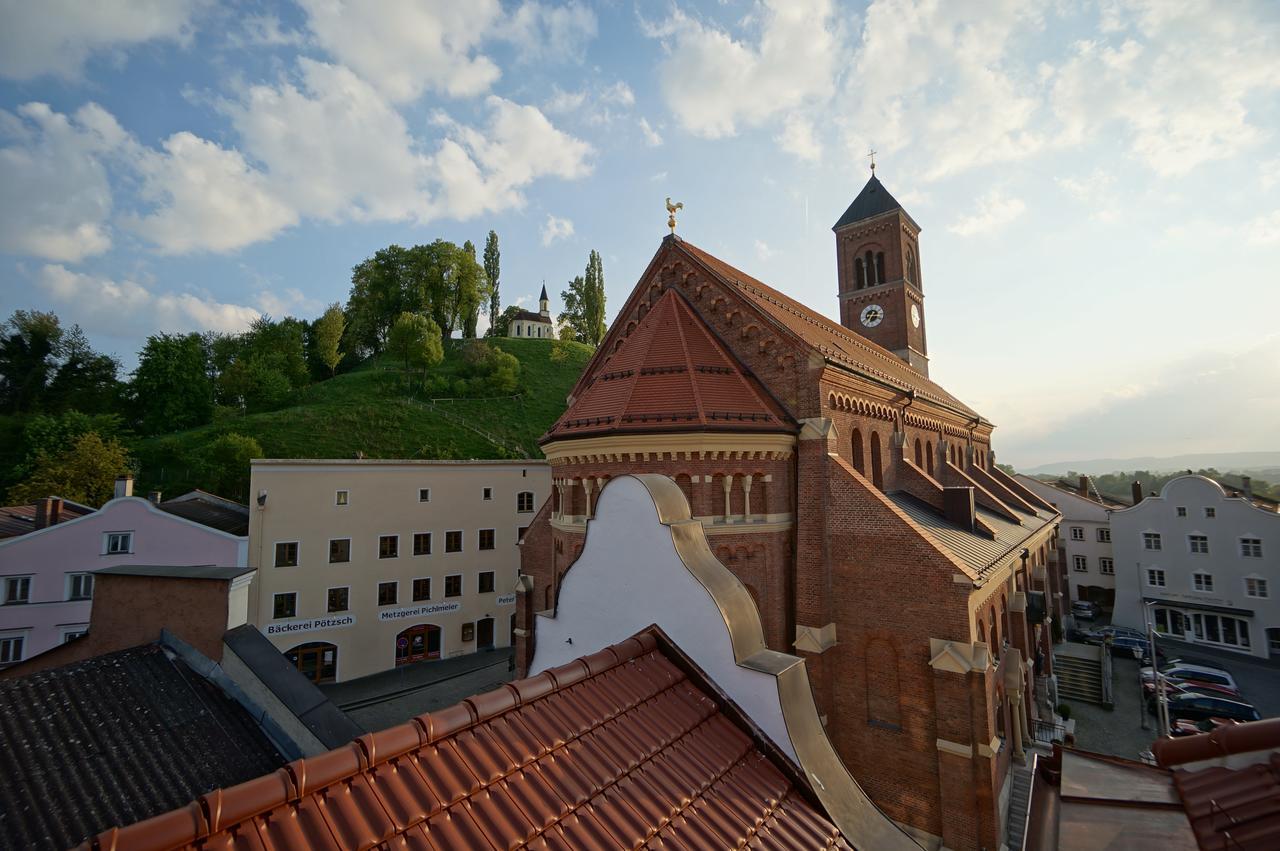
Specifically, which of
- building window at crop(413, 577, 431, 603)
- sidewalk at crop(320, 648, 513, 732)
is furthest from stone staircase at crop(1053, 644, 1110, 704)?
building window at crop(413, 577, 431, 603)

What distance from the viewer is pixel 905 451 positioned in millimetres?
19812

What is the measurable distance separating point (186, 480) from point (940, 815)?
49001 millimetres

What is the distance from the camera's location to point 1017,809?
14195mm

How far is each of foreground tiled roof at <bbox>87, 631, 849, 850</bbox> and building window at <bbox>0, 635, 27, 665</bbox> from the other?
29.9m

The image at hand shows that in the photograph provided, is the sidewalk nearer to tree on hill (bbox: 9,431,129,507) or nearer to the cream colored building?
the cream colored building

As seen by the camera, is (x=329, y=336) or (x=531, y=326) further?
(x=531, y=326)

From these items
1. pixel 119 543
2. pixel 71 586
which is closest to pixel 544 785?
pixel 119 543

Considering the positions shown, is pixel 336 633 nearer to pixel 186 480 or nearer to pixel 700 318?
pixel 700 318

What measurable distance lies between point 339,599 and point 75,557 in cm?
983

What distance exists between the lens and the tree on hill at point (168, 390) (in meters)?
50.2

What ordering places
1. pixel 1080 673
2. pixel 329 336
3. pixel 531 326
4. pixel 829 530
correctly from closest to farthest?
pixel 829 530 → pixel 1080 673 → pixel 329 336 → pixel 531 326

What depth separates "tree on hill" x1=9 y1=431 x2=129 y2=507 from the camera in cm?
3144

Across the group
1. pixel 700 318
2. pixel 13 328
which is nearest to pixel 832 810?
pixel 700 318

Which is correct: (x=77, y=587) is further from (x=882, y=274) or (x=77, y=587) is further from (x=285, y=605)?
(x=882, y=274)
